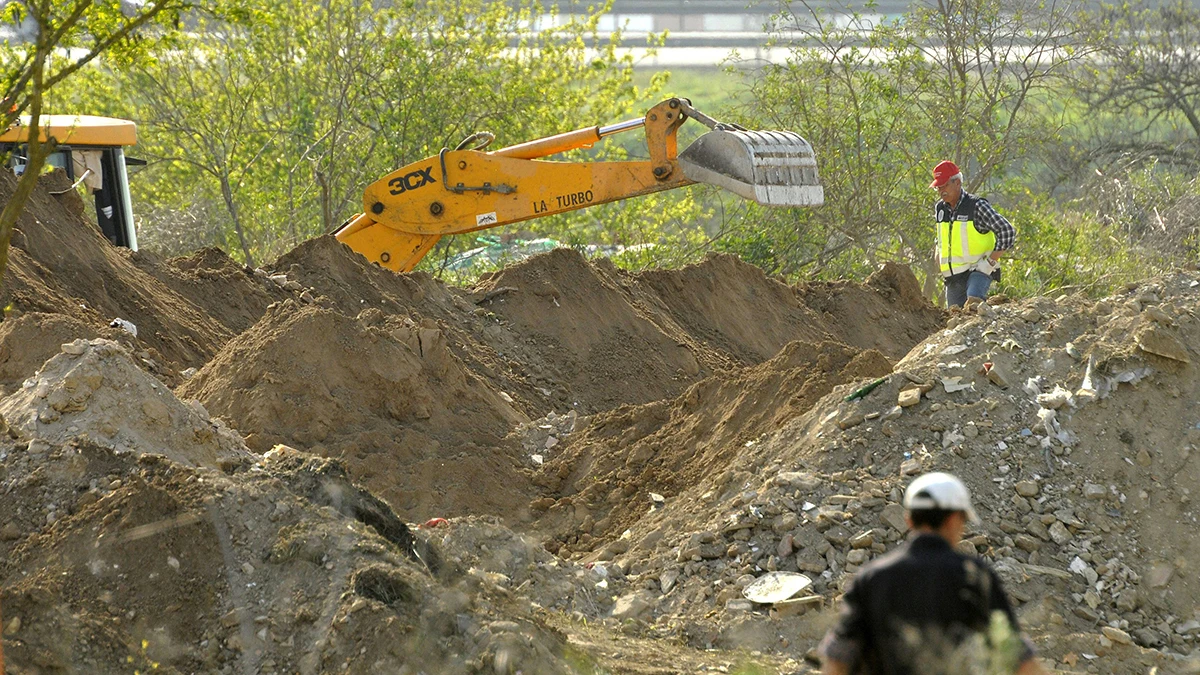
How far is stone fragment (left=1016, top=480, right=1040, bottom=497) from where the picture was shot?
694 centimetres

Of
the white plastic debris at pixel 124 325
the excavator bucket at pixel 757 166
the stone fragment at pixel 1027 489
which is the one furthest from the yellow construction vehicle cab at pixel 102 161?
the stone fragment at pixel 1027 489

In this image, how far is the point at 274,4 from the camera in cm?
2044

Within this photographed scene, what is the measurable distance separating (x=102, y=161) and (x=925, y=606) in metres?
11.8

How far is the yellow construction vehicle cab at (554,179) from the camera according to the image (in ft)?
37.8

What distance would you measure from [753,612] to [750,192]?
547cm

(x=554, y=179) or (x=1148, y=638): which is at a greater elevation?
(x=554, y=179)

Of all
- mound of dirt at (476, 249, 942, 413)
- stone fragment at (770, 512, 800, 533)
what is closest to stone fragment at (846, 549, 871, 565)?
stone fragment at (770, 512, 800, 533)

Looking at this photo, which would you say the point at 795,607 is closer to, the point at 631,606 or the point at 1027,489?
the point at 631,606

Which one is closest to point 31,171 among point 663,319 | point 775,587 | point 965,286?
point 775,587

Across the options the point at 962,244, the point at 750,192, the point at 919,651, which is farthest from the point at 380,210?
the point at 919,651

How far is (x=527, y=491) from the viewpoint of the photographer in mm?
9062

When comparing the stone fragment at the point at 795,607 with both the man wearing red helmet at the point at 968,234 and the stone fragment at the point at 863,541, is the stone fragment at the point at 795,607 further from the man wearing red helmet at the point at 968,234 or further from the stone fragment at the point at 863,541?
the man wearing red helmet at the point at 968,234

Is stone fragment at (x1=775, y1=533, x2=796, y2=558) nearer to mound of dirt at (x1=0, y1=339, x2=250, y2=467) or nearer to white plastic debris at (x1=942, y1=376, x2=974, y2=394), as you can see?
white plastic debris at (x1=942, y1=376, x2=974, y2=394)

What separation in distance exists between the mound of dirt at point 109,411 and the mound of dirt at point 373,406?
5.86 ft
